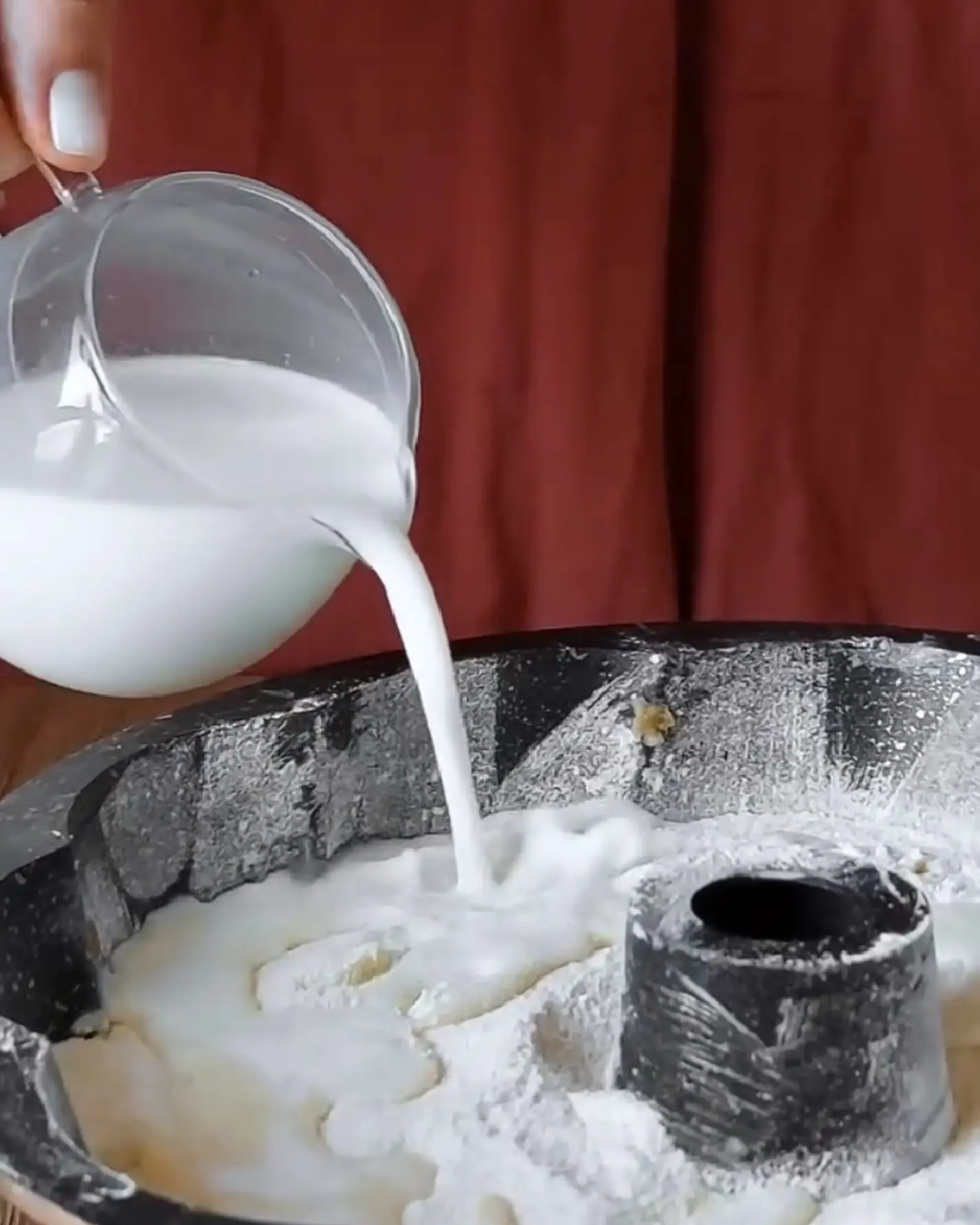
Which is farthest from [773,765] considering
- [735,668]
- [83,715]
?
[83,715]

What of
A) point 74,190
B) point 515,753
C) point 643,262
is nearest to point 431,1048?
point 515,753

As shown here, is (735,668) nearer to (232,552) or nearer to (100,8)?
(232,552)

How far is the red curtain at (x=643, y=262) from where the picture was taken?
2.75ft

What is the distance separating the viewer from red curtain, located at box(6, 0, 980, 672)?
839 mm

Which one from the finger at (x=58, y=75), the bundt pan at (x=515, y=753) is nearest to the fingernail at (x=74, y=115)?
the finger at (x=58, y=75)

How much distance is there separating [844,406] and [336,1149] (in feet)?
1.80

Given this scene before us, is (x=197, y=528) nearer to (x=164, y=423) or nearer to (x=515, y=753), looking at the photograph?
(x=164, y=423)

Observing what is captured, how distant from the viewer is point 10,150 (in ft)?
1.84

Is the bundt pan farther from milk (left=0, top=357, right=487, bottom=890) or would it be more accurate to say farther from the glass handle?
the glass handle

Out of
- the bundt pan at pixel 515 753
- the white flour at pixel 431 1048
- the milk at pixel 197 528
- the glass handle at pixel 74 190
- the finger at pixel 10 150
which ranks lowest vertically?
the white flour at pixel 431 1048

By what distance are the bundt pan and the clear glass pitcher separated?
0.05 metres

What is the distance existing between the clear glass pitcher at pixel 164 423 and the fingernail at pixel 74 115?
3 cm

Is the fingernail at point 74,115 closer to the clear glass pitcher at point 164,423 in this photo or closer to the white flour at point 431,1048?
the clear glass pitcher at point 164,423

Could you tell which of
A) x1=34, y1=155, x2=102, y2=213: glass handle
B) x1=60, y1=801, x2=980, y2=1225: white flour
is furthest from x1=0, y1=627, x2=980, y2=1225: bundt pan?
x1=34, y1=155, x2=102, y2=213: glass handle
